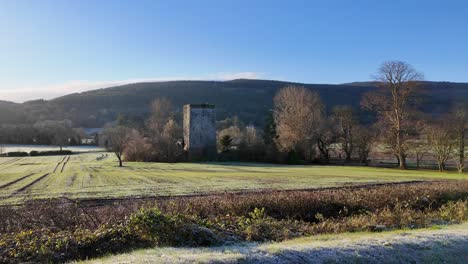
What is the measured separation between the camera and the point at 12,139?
11594 cm

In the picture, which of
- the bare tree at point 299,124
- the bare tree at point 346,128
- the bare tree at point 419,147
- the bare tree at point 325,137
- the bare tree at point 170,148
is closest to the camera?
the bare tree at point 419,147

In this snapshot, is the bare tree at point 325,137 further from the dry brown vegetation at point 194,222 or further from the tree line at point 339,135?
the dry brown vegetation at point 194,222

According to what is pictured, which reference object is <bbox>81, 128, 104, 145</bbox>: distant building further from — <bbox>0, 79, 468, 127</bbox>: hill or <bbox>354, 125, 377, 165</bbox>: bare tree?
<bbox>354, 125, 377, 165</bbox>: bare tree

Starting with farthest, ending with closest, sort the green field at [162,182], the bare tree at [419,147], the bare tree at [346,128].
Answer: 1. the bare tree at [346,128]
2. the bare tree at [419,147]
3. the green field at [162,182]

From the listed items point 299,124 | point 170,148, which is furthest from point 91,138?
point 299,124

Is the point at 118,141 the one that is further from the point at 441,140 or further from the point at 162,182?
the point at 441,140

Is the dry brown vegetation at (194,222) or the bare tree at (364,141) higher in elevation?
the bare tree at (364,141)

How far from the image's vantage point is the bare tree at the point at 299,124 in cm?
7081

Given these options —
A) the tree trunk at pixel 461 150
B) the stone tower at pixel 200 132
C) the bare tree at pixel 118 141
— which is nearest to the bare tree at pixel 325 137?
the stone tower at pixel 200 132

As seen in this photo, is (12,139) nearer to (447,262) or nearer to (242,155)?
(242,155)

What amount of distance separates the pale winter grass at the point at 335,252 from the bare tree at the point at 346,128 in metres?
58.5

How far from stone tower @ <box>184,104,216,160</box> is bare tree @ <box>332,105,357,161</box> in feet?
82.9

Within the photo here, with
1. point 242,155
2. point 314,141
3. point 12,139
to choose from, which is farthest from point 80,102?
point 314,141

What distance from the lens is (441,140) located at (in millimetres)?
50375
